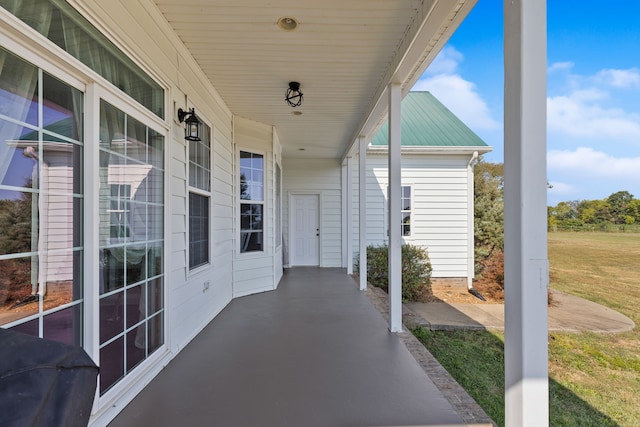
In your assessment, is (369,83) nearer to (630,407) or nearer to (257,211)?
(257,211)

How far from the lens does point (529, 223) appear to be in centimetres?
140

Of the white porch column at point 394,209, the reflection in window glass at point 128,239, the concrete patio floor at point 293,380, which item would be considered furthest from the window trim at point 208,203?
the white porch column at point 394,209

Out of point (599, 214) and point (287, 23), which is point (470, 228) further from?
point (287, 23)

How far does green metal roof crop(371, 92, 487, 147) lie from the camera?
7582 millimetres

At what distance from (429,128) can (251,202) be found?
5.34 metres

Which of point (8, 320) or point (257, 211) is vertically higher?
point (257, 211)

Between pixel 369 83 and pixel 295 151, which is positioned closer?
pixel 369 83

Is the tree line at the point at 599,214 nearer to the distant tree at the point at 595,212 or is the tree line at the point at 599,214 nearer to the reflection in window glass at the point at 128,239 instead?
the distant tree at the point at 595,212

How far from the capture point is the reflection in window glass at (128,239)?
1.94m

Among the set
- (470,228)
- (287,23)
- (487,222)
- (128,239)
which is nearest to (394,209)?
(287,23)

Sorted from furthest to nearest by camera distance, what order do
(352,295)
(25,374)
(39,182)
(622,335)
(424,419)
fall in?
(352,295)
(622,335)
(424,419)
(39,182)
(25,374)

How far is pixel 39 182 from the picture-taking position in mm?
1460

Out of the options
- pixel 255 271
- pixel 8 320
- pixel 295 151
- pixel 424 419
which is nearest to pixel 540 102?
pixel 424 419

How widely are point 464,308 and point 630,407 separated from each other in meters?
3.28
